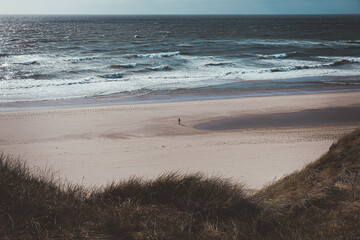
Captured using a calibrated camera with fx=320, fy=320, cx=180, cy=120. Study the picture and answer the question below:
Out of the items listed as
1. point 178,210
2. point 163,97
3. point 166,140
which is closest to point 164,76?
point 163,97

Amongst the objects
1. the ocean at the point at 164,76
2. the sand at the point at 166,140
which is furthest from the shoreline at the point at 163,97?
the sand at the point at 166,140

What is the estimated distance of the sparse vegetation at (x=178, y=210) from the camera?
3.66 meters

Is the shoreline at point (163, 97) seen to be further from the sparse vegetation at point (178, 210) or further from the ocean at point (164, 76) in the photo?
the sparse vegetation at point (178, 210)

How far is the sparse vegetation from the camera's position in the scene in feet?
12.0

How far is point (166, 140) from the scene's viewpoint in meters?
11.9

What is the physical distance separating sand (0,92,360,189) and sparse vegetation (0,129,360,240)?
232cm

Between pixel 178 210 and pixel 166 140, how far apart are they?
768cm

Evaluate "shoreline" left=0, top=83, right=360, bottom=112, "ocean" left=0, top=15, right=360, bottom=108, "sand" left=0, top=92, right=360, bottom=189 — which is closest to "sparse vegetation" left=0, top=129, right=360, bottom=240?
"sand" left=0, top=92, right=360, bottom=189

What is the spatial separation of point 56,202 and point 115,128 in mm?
9501

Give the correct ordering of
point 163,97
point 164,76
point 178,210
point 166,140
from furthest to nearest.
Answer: point 164,76 < point 163,97 < point 166,140 < point 178,210

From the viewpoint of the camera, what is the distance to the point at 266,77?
85.4 ft

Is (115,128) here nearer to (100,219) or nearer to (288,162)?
(288,162)

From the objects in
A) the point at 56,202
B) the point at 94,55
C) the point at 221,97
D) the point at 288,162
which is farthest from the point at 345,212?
the point at 94,55

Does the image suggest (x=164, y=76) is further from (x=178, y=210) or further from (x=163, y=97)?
(x=178, y=210)
